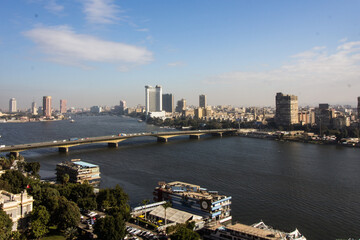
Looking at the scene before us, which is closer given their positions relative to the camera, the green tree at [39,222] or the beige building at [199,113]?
the green tree at [39,222]

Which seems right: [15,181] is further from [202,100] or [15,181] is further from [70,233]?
[202,100]

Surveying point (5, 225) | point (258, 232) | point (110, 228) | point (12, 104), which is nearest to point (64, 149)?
point (5, 225)

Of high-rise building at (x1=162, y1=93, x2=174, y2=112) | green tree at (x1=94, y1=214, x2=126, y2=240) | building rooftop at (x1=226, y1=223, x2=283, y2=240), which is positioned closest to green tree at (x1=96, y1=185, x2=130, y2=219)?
green tree at (x1=94, y1=214, x2=126, y2=240)

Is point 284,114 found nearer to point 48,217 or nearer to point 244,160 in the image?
point 244,160

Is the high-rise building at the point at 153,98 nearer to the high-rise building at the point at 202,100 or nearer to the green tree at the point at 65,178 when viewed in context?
the high-rise building at the point at 202,100

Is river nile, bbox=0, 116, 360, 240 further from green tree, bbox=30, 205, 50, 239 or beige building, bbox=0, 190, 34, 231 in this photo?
beige building, bbox=0, 190, 34, 231

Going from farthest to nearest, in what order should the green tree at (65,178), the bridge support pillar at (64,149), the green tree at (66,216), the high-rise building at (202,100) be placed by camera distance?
the high-rise building at (202,100) → the bridge support pillar at (64,149) → the green tree at (65,178) → the green tree at (66,216)

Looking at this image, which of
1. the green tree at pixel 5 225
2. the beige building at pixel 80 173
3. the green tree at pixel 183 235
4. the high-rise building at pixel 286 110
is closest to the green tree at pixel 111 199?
the green tree at pixel 183 235
